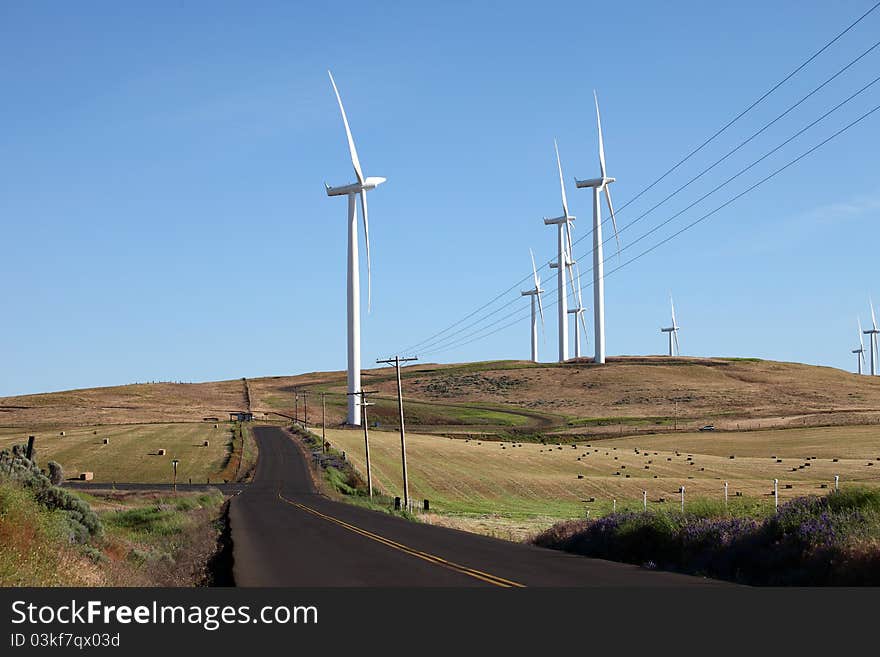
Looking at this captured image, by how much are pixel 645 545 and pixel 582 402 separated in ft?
519

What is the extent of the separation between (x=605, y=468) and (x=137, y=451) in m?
53.2

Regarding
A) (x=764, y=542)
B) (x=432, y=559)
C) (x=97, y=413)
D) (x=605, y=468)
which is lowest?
A: (x=605, y=468)

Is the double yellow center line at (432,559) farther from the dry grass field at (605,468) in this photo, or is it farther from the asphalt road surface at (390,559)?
the dry grass field at (605,468)

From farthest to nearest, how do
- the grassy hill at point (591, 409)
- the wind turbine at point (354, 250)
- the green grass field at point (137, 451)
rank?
the grassy hill at point (591, 409) < the wind turbine at point (354, 250) < the green grass field at point (137, 451)

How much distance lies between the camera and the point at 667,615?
574 inches

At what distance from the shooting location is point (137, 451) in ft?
373

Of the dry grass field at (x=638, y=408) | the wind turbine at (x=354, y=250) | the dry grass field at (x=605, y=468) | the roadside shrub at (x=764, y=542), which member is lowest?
the dry grass field at (x=605, y=468)

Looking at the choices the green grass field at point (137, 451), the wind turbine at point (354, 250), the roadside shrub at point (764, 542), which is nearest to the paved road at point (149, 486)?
the green grass field at point (137, 451)

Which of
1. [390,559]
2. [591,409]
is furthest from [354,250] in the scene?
[390,559]

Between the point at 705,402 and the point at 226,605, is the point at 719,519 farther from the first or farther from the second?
the point at 705,402

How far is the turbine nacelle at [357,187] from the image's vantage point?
123787mm

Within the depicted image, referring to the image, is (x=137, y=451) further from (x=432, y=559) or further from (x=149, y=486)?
(x=432, y=559)

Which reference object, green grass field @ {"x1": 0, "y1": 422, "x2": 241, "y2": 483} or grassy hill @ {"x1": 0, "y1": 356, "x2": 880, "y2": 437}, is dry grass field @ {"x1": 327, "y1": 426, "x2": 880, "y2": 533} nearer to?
green grass field @ {"x1": 0, "y1": 422, "x2": 241, "y2": 483}

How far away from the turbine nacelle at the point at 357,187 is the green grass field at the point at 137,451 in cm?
3411
